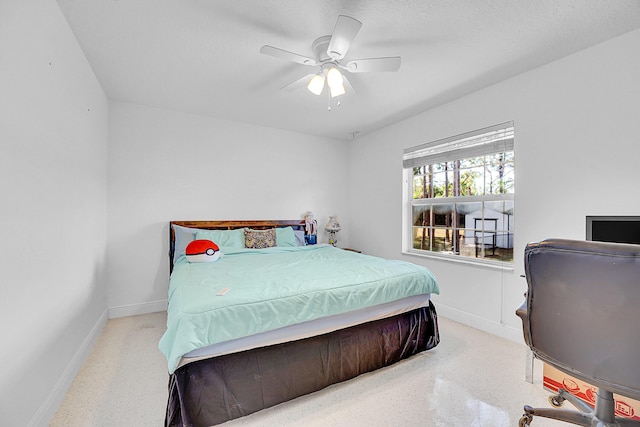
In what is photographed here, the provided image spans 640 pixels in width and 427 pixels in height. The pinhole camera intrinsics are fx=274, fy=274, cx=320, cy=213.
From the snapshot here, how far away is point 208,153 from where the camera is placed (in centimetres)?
367

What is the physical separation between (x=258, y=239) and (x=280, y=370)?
2.03m

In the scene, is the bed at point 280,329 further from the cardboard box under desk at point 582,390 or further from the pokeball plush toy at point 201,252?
the cardboard box under desk at point 582,390

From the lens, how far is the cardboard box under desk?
1517 mm

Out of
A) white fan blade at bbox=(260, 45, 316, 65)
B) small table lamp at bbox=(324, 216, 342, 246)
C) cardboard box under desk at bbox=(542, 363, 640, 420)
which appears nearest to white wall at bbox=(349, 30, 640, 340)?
cardboard box under desk at bbox=(542, 363, 640, 420)

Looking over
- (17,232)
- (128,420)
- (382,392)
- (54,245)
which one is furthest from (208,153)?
(382,392)

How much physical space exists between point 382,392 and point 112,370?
200cm

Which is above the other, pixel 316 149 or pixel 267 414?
pixel 316 149

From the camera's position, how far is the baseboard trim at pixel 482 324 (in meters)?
2.53

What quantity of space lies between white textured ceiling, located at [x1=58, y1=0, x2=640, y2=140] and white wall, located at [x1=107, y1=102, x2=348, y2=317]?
1.58 feet

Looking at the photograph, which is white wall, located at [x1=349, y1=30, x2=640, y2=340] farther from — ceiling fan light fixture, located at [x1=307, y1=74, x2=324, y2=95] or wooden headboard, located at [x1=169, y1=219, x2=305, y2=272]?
wooden headboard, located at [x1=169, y1=219, x2=305, y2=272]

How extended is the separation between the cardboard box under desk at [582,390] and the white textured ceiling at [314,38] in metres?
2.18

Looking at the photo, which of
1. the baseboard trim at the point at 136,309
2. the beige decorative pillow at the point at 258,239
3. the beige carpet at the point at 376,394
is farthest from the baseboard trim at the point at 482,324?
the baseboard trim at the point at 136,309

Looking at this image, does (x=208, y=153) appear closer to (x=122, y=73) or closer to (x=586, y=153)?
(x=122, y=73)

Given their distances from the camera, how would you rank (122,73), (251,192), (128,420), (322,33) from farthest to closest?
(251,192), (122,73), (322,33), (128,420)
